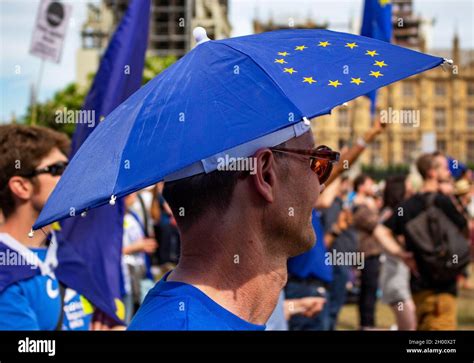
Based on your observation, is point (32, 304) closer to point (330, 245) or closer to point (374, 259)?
point (330, 245)

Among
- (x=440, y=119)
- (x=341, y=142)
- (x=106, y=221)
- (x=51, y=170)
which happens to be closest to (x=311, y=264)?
(x=106, y=221)

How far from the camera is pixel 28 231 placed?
3.20 metres

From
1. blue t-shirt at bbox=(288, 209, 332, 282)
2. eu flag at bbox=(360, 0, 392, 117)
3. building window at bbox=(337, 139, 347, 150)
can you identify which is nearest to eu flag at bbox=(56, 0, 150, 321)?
blue t-shirt at bbox=(288, 209, 332, 282)

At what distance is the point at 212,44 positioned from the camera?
1904 mm

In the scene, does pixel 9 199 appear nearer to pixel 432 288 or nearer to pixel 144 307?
pixel 144 307

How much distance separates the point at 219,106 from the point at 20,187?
69.9 inches

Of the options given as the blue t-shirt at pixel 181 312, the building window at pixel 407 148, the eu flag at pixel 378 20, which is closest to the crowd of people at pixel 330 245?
the blue t-shirt at pixel 181 312

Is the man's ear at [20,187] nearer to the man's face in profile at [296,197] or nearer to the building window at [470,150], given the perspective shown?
the man's face in profile at [296,197]

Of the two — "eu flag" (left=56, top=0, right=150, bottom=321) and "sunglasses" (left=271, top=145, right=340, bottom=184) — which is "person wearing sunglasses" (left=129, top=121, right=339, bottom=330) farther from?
"eu flag" (left=56, top=0, right=150, bottom=321)

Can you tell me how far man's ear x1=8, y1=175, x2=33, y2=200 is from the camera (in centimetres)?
322

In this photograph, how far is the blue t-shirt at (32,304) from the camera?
2.91 metres

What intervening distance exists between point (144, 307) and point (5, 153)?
170 centimetres

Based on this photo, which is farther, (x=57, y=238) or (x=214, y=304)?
(x=57, y=238)
